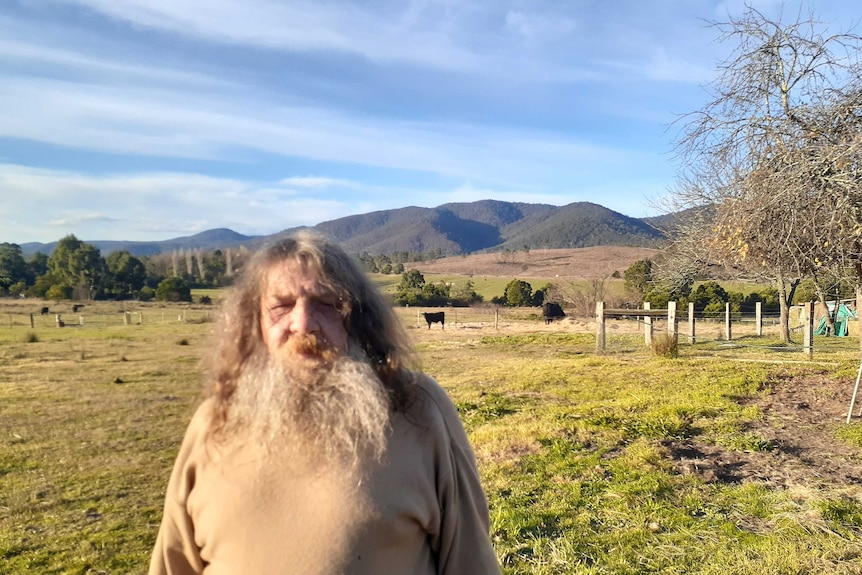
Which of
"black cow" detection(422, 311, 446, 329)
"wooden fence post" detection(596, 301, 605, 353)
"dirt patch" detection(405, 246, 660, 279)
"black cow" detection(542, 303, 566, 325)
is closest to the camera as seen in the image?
"wooden fence post" detection(596, 301, 605, 353)

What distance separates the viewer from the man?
1.32m

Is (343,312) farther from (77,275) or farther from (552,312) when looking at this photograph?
(552,312)

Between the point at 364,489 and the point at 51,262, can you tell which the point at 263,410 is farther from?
the point at 51,262

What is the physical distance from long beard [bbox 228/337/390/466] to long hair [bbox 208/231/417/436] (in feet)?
0.20

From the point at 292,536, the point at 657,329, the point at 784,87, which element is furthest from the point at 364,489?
the point at 657,329

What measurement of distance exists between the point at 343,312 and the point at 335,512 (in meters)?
0.48

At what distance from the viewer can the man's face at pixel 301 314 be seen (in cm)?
146

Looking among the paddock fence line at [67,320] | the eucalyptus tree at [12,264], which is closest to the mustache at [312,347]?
the eucalyptus tree at [12,264]

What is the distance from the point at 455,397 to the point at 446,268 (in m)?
69.7

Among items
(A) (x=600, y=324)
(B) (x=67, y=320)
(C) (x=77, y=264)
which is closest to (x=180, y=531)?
(A) (x=600, y=324)

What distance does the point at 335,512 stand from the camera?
51.2 inches

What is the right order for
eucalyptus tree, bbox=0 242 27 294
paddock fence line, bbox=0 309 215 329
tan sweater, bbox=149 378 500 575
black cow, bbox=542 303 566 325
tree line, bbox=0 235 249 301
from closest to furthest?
tan sweater, bbox=149 378 500 575, tree line, bbox=0 235 249 301, eucalyptus tree, bbox=0 242 27 294, paddock fence line, bbox=0 309 215 329, black cow, bbox=542 303 566 325

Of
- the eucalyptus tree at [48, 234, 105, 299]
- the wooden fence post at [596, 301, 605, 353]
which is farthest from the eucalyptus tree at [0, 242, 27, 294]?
the wooden fence post at [596, 301, 605, 353]

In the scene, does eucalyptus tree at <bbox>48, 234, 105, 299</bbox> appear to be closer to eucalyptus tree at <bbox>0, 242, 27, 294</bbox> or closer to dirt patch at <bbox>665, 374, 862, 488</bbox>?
eucalyptus tree at <bbox>0, 242, 27, 294</bbox>
